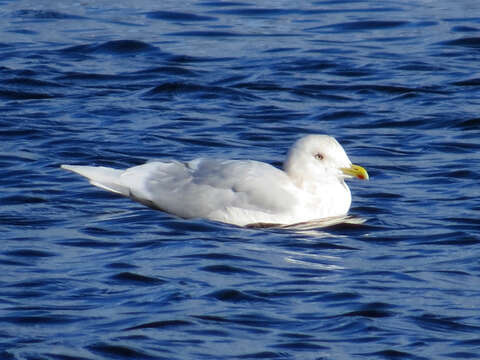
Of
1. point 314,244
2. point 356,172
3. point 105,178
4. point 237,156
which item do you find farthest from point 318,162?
point 237,156

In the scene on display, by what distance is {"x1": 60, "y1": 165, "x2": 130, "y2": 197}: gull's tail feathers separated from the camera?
34.3 ft

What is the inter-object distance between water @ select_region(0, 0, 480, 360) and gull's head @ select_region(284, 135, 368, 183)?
38 cm

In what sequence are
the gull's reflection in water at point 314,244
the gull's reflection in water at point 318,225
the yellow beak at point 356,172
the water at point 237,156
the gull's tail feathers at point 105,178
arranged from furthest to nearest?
the gull's tail feathers at point 105,178 < the yellow beak at point 356,172 < the gull's reflection in water at point 318,225 < the gull's reflection in water at point 314,244 < the water at point 237,156

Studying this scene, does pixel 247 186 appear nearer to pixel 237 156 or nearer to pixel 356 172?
pixel 356 172

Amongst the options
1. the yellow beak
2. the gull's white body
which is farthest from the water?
the yellow beak

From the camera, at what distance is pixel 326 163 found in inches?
403

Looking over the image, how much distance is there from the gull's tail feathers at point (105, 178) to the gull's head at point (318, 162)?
1255 mm

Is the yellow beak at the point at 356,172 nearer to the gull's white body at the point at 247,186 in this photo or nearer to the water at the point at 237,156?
the gull's white body at the point at 247,186

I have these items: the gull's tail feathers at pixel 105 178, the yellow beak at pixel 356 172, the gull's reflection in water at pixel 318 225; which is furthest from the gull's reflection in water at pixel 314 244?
the gull's tail feathers at pixel 105 178

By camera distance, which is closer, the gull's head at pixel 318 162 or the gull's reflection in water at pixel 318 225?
the gull's reflection in water at pixel 318 225

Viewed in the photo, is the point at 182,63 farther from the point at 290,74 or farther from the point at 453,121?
the point at 453,121

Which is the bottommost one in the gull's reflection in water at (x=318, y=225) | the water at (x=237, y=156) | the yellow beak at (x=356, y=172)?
the gull's reflection in water at (x=318, y=225)

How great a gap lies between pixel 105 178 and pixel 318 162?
1612mm

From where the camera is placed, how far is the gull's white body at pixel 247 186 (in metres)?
9.93
